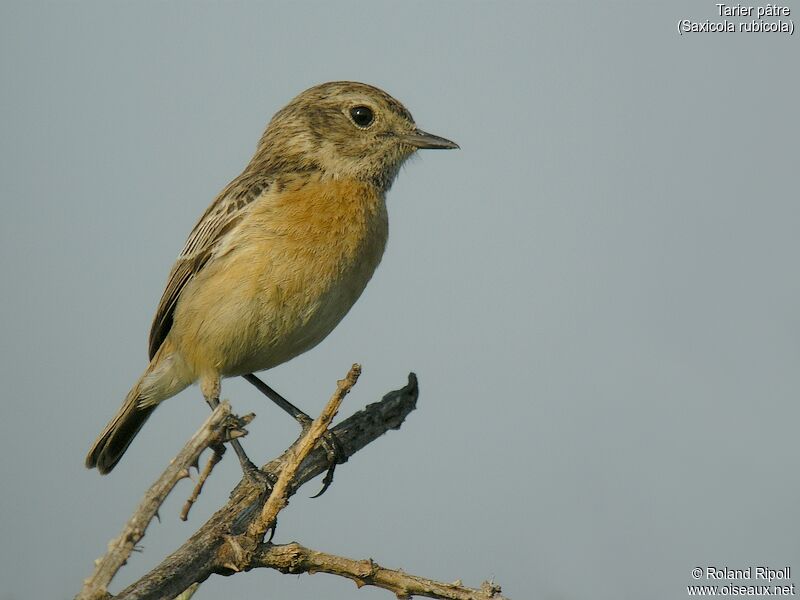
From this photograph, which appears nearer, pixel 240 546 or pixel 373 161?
pixel 240 546

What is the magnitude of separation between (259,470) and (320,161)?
7.85 ft

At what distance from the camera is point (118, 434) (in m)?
7.50

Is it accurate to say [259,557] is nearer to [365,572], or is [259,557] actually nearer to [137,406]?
[365,572]

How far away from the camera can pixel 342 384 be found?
4684 mm

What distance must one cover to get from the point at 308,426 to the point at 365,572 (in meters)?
2.69

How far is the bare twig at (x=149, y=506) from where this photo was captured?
3.77 meters

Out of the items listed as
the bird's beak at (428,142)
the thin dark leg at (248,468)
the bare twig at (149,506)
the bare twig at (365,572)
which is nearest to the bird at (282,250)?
the bird's beak at (428,142)

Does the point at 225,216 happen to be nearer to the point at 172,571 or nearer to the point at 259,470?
the point at 259,470

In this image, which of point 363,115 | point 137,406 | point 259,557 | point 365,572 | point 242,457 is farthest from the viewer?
point 363,115

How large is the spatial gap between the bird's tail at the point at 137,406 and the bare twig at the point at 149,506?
9.01ft

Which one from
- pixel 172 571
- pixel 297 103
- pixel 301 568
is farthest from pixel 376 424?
pixel 297 103

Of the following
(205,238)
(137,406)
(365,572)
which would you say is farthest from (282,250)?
(365,572)

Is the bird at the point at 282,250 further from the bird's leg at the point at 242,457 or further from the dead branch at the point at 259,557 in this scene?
the dead branch at the point at 259,557

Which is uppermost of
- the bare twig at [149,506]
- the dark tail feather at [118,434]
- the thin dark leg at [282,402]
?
the thin dark leg at [282,402]
